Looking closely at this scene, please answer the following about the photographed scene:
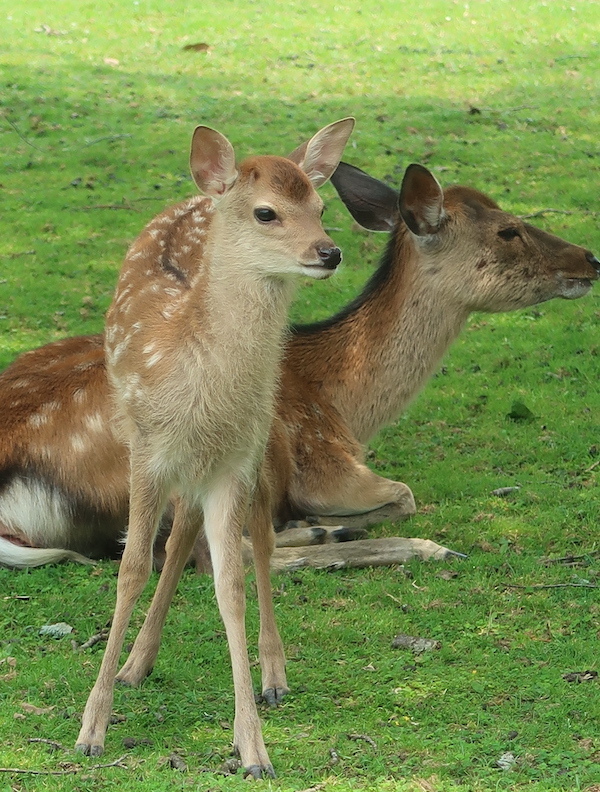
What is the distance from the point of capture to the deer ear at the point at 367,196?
22.0 ft

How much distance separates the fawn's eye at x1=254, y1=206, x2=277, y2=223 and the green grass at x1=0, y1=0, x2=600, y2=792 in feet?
5.43

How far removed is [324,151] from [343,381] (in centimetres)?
203

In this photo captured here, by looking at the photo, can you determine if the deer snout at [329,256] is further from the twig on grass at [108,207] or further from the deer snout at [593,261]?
the twig on grass at [108,207]

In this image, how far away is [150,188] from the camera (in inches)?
429

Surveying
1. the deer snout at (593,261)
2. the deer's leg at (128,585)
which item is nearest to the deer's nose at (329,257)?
the deer's leg at (128,585)

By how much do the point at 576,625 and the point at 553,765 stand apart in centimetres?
117

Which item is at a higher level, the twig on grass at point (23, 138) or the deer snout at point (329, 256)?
the twig on grass at point (23, 138)

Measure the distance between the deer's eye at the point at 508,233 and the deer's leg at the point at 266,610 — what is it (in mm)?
2581

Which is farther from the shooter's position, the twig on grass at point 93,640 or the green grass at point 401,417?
the twig on grass at point 93,640

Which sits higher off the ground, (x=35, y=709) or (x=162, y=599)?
(x=162, y=599)

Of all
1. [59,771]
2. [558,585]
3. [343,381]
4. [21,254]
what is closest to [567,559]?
[558,585]

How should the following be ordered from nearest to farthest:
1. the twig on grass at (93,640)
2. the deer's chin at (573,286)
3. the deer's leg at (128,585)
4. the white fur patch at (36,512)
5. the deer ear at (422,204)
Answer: the deer's leg at (128,585)
the twig on grass at (93,640)
the white fur patch at (36,512)
the deer ear at (422,204)
the deer's chin at (573,286)

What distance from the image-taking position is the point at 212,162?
411 cm

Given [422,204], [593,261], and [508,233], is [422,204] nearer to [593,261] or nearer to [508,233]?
[508,233]
